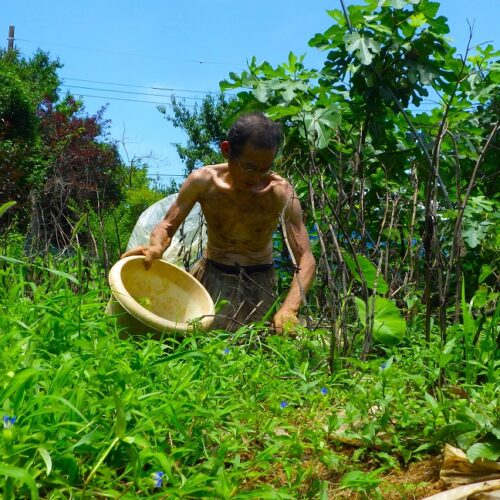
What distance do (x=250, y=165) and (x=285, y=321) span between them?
2.79ft

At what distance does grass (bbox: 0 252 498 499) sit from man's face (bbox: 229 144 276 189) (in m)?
1.13

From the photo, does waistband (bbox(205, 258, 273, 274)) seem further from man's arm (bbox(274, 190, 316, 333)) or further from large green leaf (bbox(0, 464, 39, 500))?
large green leaf (bbox(0, 464, 39, 500))

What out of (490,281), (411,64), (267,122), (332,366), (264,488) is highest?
(411,64)

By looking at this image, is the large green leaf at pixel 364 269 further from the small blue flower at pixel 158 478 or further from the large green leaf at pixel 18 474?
the large green leaf at pixel 18 474

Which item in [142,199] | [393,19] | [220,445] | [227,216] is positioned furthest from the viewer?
[142,199]

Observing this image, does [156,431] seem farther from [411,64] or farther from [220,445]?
[411,64]

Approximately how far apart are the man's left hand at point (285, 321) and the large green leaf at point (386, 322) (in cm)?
36

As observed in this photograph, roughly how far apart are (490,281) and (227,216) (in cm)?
267

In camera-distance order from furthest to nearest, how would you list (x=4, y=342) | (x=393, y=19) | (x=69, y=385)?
1. (x=393, y=19)
2. (x=4, y=342)
3. (x=69, y=385)

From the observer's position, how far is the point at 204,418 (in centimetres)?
250

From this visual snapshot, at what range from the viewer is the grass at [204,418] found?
2.08 meters

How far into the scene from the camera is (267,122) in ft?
13.9

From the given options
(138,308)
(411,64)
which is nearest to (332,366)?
(138,308)

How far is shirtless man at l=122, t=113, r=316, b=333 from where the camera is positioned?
4195 mm
